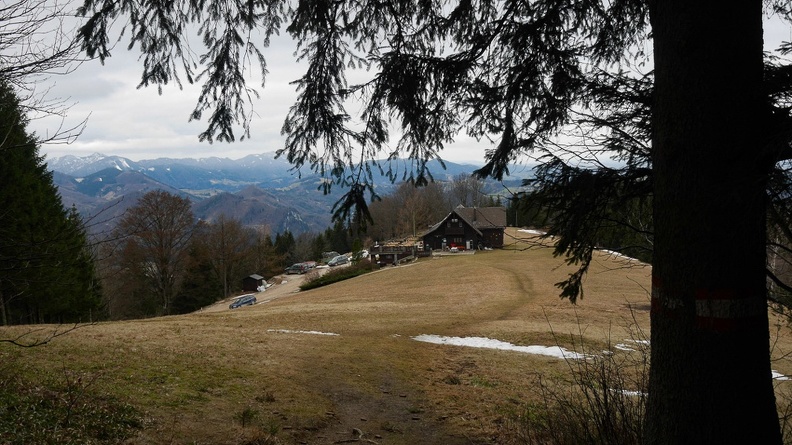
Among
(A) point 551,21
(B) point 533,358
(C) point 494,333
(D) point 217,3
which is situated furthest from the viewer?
(C) point 494,333

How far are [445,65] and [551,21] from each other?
4.11 ft

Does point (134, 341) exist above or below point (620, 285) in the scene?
above

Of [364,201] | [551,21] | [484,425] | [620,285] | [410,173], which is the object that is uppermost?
[551,21]

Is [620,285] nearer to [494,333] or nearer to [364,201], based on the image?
[494,333]

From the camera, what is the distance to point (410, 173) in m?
6.61

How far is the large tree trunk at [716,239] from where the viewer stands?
7.73 ft

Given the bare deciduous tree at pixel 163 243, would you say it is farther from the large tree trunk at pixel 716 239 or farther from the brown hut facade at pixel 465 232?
the large tree trunk at pixel 716 239

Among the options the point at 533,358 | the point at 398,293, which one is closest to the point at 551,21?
the point at 533,358

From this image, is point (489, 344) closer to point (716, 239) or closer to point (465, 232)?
point (716, 239)

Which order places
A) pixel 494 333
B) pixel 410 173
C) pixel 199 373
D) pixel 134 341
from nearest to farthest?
pixel 410 173 → pixel 199 373 → pixel 134 341 → pixel 494 333

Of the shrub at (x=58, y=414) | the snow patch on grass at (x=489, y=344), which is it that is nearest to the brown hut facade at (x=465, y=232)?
the snow patch on grass at (x=489, y=344)

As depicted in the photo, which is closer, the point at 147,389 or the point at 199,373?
the point at 147,389

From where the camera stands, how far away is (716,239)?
2.37 m

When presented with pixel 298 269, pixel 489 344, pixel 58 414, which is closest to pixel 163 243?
pixel 489 344
